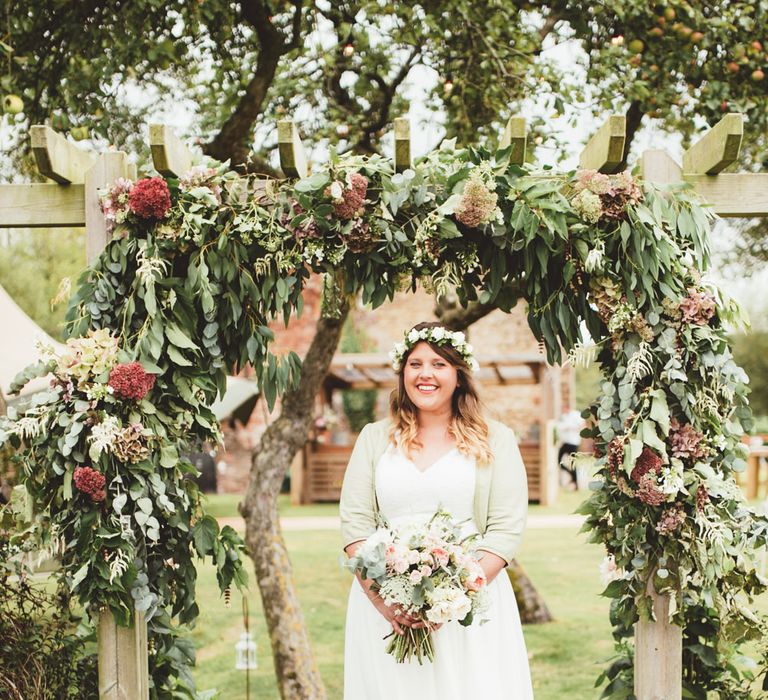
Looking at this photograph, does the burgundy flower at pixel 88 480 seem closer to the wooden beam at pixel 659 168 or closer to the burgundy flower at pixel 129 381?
the burgundy flower at pixel 129 381

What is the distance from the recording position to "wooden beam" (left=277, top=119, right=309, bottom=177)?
2865mm

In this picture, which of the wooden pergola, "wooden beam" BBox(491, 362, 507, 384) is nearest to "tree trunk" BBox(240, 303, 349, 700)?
the wooden pergola

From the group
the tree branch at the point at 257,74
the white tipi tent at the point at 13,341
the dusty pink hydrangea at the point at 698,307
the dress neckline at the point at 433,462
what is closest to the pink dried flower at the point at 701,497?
the dusty pink hydrangea at the point at 698,307

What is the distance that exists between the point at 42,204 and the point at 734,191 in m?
2.67

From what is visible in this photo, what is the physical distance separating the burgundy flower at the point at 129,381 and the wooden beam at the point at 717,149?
221 cm

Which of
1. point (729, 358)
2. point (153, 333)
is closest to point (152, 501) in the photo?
point (153, 333)

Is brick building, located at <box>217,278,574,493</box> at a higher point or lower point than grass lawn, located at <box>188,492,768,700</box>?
higher

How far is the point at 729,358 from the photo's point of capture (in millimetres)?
2990

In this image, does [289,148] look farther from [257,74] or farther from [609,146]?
[257,74]

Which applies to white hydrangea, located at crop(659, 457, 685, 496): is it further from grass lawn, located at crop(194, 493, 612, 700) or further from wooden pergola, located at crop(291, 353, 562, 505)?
wooden pergola, located at crop(291, 353, 562, 505)

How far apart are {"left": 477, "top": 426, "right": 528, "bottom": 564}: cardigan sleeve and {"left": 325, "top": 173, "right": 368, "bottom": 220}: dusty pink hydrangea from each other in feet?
3.29

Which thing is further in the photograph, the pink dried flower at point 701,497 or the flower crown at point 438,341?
the flower crown at point 438,341

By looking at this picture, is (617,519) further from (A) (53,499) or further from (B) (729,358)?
(A) (53,499)

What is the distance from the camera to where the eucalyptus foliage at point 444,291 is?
293 centimetres
